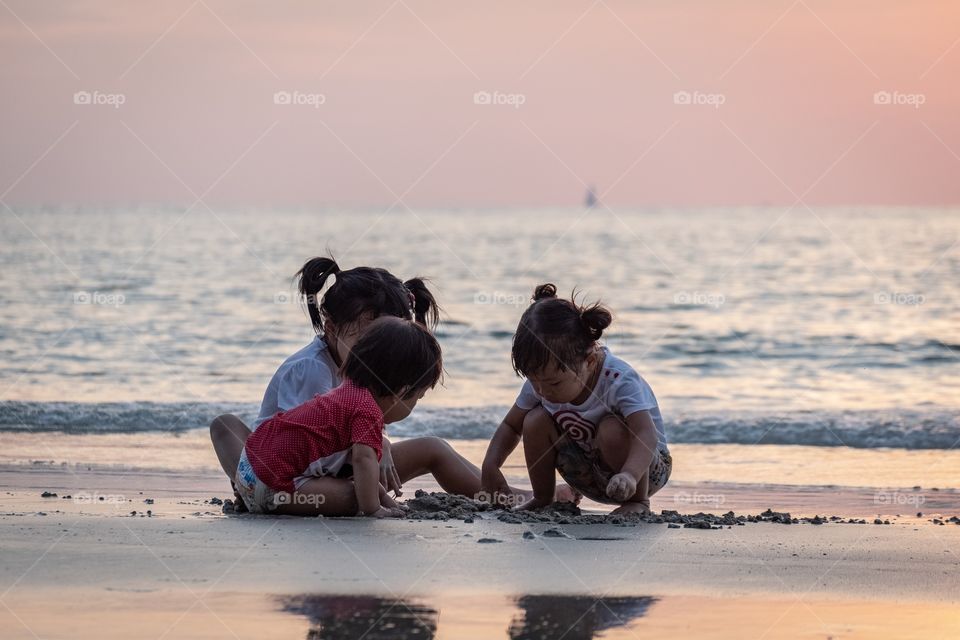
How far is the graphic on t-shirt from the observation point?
193 inches

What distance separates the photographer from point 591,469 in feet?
16.2

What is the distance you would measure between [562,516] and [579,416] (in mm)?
414

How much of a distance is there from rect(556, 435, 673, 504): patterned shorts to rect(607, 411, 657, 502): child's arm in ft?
0.45

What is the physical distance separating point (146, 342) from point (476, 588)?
1100 centimetres

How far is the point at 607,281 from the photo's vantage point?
21.9m

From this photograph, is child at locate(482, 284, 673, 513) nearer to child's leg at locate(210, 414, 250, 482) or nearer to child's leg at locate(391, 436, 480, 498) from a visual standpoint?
child's leg at locate(391, 436, 480, 498)

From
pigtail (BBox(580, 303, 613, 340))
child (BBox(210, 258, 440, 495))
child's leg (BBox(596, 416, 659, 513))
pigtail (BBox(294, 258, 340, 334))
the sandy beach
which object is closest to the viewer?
the sandy beach

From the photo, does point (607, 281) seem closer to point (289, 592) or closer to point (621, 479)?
point (621, 479)

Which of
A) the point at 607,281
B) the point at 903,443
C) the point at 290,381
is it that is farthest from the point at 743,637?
the point at 607,281

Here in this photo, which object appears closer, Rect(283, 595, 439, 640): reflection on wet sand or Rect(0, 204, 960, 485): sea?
Rect(283, 595, 439, 640): reflection on wet sand

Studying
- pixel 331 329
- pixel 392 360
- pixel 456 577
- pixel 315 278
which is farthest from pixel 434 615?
pixel 315 278

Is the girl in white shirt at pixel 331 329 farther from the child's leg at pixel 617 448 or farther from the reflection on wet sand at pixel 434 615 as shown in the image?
the reflection on wet sand at pixel 434 615

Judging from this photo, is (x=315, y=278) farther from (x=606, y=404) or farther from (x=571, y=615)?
(x=571, y=615)

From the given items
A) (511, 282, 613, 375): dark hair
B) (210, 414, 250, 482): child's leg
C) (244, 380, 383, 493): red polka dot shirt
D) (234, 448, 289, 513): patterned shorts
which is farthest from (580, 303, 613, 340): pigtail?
(210, 414, 250, 482): child's leg
